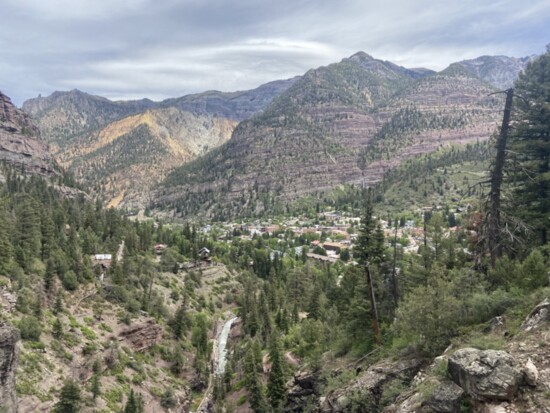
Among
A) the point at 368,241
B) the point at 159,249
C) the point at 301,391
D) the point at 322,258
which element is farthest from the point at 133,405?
the point at 322,258

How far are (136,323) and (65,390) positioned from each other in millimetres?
26680

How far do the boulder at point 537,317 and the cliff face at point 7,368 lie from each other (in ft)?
129

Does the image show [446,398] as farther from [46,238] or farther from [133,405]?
[46,238]

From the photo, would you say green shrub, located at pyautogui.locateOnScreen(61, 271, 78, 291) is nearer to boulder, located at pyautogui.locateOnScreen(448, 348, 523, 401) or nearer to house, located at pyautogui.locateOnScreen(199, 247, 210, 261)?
house, located at pyautogui.locateOnScreen(199, 247, 210, 261)

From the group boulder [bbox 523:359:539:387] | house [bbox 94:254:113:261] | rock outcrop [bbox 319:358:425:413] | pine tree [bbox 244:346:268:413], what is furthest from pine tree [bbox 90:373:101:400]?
boulder [bbox 523:359:539:387]

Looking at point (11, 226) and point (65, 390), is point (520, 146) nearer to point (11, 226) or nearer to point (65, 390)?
point (65, 390)

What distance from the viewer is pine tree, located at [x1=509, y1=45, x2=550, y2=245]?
3166cm

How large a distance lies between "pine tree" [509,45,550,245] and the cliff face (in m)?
44.7

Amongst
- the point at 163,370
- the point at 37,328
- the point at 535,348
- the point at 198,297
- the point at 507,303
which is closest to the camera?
the point at 535,348

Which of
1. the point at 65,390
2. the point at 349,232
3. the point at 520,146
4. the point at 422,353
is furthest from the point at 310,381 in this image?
the point at 349,232

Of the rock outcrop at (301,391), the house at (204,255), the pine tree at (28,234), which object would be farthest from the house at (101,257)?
the rock outcrop at (301,391)

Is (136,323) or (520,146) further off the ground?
(520,146)

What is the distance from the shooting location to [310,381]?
36781 mm

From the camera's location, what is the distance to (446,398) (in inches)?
603
